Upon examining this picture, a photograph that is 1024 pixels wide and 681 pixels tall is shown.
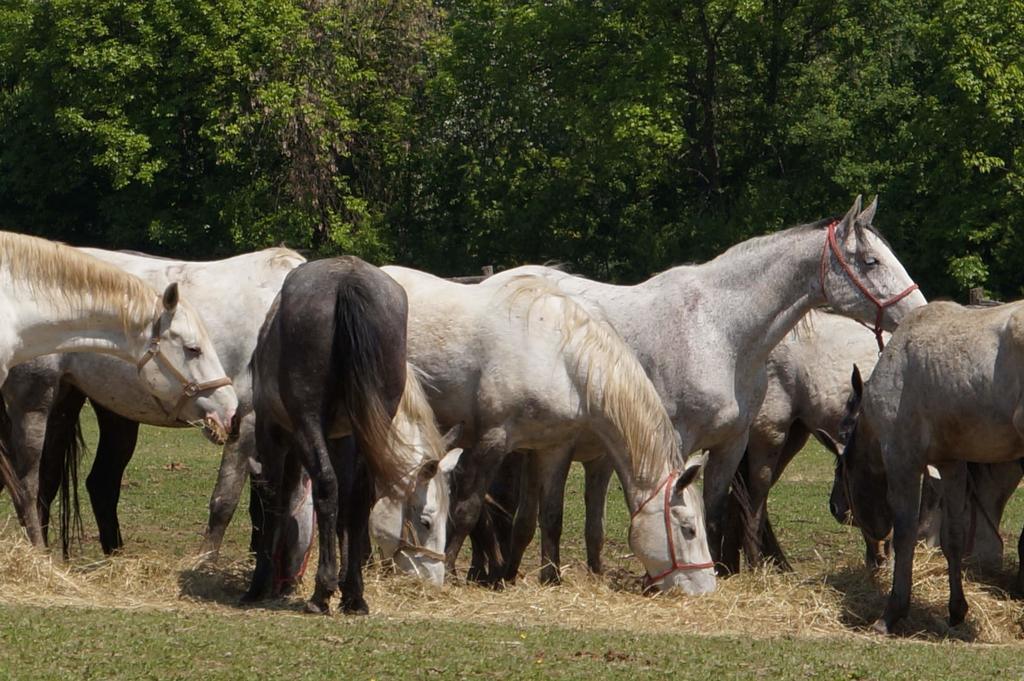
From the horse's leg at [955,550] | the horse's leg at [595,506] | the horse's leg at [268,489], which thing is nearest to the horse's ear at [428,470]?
the horse's leg at [268,489]

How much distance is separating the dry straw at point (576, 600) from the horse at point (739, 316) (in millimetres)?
897

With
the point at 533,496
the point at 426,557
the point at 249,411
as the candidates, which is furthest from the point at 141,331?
the point at 533,496

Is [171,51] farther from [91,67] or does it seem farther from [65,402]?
[65,402]

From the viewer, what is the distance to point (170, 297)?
8.75 metres

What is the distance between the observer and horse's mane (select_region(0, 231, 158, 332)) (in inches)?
333

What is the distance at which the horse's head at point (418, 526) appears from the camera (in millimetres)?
9219

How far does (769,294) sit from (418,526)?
9.17 ft

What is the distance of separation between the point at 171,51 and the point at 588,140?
8627mm

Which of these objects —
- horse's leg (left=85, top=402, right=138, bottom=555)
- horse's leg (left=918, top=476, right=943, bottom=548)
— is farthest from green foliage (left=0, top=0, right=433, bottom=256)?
horse's leg (left=918, top=476, right=943, bottom=548)

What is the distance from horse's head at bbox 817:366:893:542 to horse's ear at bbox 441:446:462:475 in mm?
2621

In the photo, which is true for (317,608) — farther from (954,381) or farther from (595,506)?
(954,381)

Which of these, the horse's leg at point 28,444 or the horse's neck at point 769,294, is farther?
the horse's leg at point 28,444

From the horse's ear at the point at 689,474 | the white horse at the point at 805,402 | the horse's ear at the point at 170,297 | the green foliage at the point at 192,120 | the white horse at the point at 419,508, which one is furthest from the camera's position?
the green foliage at the point at 192,120

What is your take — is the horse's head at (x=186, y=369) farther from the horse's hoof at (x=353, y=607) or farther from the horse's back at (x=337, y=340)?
the horse's hoof at (x=353, y=607)
